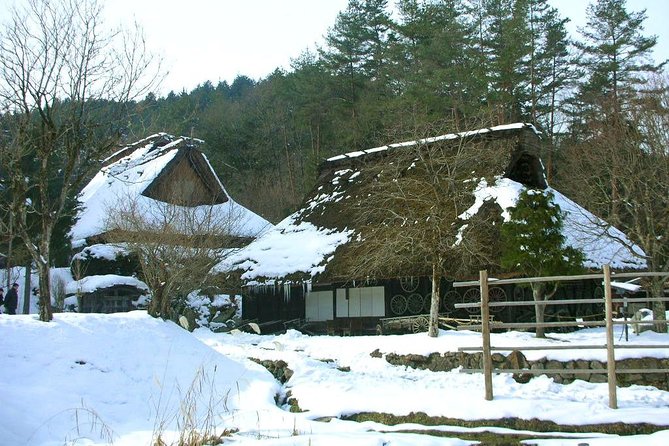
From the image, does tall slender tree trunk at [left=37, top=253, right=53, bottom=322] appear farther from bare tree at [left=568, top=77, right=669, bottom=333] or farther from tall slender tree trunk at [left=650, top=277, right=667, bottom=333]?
bare tree at [left=568, top=77, right=669, bottom=333]

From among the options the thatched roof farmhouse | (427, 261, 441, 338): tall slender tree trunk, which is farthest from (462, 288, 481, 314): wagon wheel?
(427, 261, 441, 338): tall slender tree trunk

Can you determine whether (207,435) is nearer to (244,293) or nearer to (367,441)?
(367,441)

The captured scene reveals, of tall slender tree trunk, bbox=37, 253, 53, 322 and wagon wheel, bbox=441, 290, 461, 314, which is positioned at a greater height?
tall slender tree trunk, bbox=37, 253, 53, 322

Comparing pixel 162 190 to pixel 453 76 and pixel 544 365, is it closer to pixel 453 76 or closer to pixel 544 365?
pixel 453 76

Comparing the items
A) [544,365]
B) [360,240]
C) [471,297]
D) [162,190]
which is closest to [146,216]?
[162,190]

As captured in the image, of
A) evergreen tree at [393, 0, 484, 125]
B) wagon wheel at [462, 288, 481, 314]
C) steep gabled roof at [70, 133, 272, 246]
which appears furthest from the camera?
evergreen tree at [393, 0, 484, 125]

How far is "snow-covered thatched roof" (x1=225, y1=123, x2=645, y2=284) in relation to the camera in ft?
55.0

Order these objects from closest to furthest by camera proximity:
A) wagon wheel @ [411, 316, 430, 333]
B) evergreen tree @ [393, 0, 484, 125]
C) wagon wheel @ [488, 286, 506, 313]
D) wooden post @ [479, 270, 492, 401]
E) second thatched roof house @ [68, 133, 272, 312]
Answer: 1. wooden post @ [479, 270, 492, 401]
2. wagon wheel @ [411, 316, 430, 333]
3. wagon wheel @ [488, 286, 506, 313]
4. second thatched roof house @ [68, 133, 272, 312]
5. evergreen tree @ [393, 0, 484, 125]

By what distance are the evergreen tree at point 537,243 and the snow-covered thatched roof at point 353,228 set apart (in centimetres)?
175

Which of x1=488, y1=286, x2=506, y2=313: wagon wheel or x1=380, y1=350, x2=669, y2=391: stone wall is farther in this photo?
x1=488, y1=286, x2=506, y2=313: wagon wheel

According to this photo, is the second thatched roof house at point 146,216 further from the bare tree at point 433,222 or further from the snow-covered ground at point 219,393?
the snow-covered ground at point 219,393

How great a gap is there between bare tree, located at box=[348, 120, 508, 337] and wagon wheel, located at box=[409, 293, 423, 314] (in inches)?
77.6

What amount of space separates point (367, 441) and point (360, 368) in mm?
6836

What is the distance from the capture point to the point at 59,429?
790cm
